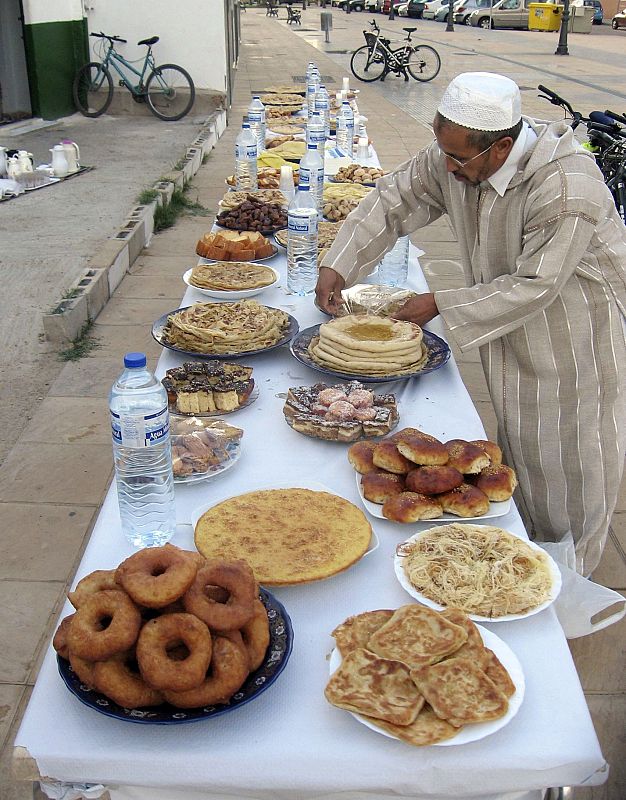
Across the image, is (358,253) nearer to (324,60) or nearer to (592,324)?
(592,324)

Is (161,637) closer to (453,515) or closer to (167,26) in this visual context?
(453,515)

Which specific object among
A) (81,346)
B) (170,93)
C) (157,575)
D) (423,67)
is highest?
(157,575)

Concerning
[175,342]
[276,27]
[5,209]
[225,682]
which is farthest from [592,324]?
[276,27]

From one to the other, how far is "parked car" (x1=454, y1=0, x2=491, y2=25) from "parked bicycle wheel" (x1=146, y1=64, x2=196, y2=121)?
3238cm

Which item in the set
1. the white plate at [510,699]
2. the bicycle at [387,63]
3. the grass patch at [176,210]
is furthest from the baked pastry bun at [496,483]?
the bicycle at [387,63]

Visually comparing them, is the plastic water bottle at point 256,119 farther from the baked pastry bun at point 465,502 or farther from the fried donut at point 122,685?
the fried donut at point 122,685

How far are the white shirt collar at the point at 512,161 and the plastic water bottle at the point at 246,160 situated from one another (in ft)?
8.63

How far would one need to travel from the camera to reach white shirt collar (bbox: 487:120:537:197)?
2207mm

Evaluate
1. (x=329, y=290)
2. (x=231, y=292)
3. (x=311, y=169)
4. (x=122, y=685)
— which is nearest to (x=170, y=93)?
(x=311, y=169)

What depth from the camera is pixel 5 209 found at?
810cm

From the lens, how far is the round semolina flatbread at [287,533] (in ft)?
5.14

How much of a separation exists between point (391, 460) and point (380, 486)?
0.07 meters

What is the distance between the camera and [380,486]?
1786mm

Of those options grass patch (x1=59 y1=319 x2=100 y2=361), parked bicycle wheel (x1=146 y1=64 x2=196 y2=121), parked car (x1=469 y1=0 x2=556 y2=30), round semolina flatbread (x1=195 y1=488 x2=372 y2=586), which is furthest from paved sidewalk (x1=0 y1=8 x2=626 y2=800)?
parked car (x1=469 y1=0 x2=556 y2=30)
